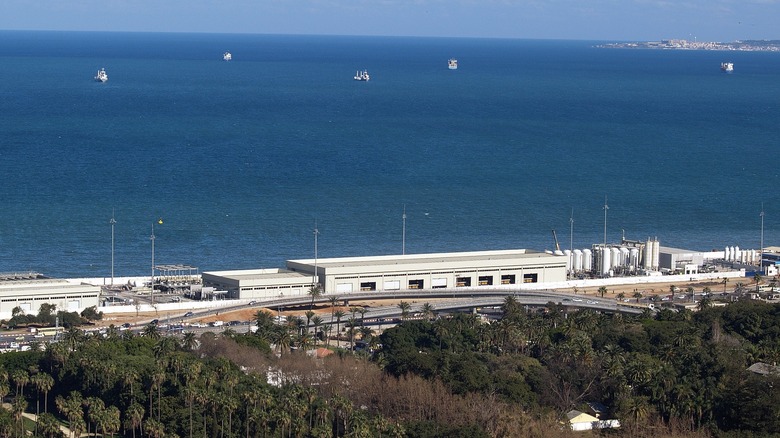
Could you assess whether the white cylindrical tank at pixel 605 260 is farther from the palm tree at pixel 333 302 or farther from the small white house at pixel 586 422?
the small white house at pixel 586 422

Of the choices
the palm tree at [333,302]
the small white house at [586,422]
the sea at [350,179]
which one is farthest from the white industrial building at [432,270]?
the small white house at [586,422]

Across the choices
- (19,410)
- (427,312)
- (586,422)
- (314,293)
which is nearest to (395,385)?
(586,422)

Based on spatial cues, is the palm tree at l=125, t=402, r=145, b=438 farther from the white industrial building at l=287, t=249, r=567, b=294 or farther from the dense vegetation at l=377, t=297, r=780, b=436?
the white industrial building at l=287, t=249, r=567, b=294

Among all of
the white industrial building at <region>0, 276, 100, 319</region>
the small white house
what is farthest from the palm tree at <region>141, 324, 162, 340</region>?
the small white house

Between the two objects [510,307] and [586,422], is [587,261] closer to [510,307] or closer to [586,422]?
[510,307]

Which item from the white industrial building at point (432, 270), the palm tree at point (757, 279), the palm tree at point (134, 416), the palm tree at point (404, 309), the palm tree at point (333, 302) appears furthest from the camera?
the palm tree at point (757, 279)

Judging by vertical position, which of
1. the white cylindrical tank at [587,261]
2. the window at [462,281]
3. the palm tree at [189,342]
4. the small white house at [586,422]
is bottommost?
the small white house at [586,422]

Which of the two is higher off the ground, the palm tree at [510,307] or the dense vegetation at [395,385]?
the palm tree at [510,307]

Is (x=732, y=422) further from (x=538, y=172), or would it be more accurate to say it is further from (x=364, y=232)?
(x=538, y=172)
